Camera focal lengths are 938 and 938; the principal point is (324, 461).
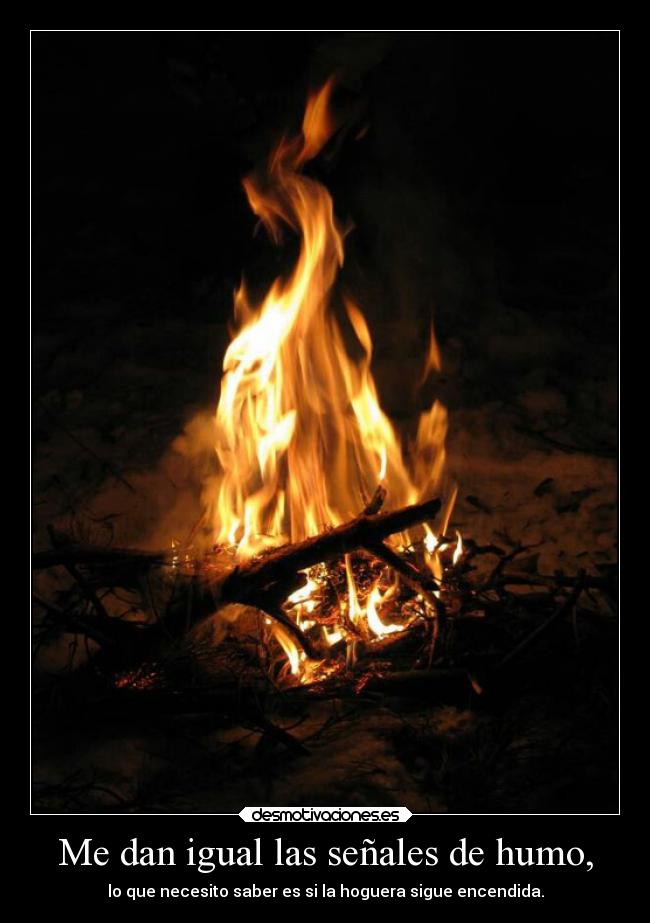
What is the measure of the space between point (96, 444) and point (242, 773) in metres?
2.13

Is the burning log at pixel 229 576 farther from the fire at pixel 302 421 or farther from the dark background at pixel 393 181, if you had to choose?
the dark background at pixel 393 181

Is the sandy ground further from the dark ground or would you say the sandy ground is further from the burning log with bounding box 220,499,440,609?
the burning log with bounding box 220,499,440,609

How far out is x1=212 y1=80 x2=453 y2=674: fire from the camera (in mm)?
3379

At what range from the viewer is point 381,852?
8.39 feet

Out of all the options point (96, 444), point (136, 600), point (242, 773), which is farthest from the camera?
point (96, 444)

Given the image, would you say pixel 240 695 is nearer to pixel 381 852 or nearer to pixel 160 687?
pixel 160 687

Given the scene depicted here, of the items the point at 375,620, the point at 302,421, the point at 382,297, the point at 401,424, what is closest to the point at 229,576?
Answer: the point at 375,620

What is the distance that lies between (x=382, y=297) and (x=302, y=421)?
197 cm

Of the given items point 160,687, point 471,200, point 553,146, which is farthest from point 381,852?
point 553,146

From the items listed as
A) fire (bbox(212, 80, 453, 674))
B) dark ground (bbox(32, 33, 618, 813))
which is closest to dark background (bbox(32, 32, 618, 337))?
dark ground (bbox(32, 33, 618, 813))

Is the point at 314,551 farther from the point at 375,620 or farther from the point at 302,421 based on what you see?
the point at 302,421

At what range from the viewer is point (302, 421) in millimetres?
3533

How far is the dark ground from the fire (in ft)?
1.02

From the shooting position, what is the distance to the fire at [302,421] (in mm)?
3379
